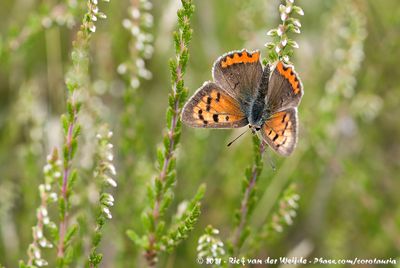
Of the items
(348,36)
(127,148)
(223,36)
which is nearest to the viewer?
(127,148)

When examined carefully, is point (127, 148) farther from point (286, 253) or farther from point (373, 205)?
point (373, 205)

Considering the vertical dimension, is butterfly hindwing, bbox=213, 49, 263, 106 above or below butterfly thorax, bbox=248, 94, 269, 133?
above

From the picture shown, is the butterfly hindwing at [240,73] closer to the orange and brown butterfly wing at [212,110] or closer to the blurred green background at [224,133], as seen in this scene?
the orange and brown butterfly wing at [212,110]

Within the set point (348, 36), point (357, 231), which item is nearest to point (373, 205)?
point (357, 231)

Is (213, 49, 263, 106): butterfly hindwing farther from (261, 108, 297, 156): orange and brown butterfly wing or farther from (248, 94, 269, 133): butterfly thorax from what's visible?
(261, 108, 297, 156): orange and brown butterfly wing

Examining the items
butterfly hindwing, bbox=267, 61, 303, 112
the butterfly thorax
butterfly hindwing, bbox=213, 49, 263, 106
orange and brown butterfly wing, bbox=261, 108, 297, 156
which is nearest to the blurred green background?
butterfly hindwing, bbox=213, 49, 263, 106

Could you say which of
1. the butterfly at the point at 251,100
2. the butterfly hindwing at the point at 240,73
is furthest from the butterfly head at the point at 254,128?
the butterfly hindwing at the point at 240,73
